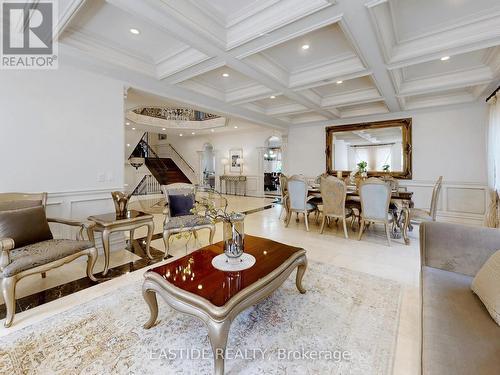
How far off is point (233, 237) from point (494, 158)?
5.17 m

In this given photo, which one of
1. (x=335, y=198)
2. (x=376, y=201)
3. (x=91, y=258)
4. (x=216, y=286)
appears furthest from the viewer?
(x=335, y=198)

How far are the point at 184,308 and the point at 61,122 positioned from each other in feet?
9.88

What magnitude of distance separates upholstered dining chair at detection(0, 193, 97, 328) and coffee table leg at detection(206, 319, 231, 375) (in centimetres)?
171

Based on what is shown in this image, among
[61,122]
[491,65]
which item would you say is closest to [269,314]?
[61,122]

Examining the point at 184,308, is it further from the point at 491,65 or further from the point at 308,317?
the point at 491,65

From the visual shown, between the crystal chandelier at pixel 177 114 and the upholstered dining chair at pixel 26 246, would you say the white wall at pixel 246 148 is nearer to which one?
the crystal chandelier at pixel 177 114

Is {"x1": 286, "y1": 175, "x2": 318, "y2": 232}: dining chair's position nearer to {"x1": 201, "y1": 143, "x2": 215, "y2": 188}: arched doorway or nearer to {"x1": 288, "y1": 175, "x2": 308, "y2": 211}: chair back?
{"x1": 288, "y1": 175, "x2": 308, "y2": 211}: chair back

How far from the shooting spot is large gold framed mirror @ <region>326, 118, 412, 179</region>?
233 inches

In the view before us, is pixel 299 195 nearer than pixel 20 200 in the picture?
No

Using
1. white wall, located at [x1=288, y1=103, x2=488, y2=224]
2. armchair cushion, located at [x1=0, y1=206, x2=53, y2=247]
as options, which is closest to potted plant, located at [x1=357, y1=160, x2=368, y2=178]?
white wall, located at [x1=288, y1=103, x2=488, y2=224]

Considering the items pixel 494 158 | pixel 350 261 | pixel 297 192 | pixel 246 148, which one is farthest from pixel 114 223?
pixel 246 148

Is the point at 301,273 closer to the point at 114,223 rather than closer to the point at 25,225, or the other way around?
the point at 114,223

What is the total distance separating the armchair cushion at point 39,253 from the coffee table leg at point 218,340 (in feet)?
5.58

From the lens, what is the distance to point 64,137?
9.91 ft
